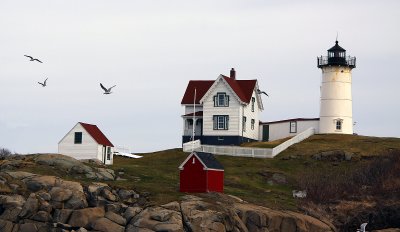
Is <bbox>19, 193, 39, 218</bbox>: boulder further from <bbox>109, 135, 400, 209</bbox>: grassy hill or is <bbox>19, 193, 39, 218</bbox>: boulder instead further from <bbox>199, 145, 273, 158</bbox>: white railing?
<bbox>199, 145, 273, 158</bbox>: white railing

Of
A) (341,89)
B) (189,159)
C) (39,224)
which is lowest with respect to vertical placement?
(39,224)

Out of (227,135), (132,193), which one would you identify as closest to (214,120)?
(227,135)

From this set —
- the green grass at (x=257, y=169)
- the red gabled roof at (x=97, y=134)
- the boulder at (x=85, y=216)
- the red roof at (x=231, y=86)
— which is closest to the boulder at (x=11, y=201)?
the boulder at (x=85, y=216)

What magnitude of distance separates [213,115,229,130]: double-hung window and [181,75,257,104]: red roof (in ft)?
9.28

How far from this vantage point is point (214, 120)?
319 feet

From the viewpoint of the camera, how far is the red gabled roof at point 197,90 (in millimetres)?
101000

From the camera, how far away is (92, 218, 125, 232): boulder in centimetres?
6173

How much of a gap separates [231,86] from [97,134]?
19313mm

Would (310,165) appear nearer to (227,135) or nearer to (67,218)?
(227,135)

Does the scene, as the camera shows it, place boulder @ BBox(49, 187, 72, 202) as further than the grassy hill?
No

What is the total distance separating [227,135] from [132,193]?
1239 inches

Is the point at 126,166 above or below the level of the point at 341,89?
below

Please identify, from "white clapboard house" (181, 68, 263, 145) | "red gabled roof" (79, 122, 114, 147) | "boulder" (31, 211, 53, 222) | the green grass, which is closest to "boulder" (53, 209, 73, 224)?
"boulder" (31, 211, 53, 222)

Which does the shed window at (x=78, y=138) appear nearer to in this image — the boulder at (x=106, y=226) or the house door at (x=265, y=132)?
the boulder at (x=106, y=226)
